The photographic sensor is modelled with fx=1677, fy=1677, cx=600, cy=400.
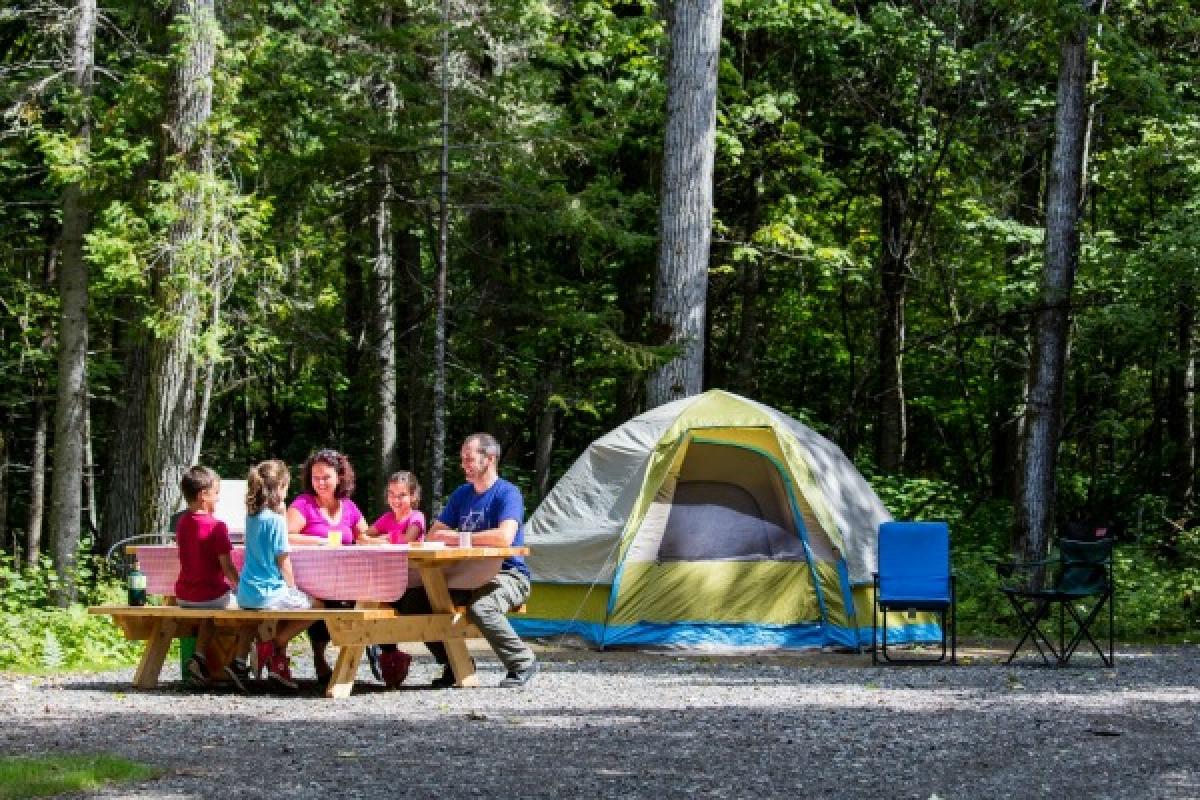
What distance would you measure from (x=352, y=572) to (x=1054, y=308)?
8.34 m

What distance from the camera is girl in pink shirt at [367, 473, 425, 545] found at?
930 centimetres

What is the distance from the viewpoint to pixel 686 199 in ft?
47.6

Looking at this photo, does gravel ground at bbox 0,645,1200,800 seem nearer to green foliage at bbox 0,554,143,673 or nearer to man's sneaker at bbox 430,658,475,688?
man's sneaker at bbox 430,658,475,688

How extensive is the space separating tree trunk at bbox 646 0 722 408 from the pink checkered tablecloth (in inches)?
249

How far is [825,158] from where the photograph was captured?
20.8 meters

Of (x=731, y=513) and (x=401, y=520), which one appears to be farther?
(x=731, y=513)

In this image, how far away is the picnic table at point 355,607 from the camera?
27.0 feet

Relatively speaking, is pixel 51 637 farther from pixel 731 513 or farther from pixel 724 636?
pixel 731 513

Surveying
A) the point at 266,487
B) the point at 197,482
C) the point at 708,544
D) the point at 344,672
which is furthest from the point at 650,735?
the point at 708,544

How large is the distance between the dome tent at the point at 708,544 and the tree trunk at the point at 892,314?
829 centimetres

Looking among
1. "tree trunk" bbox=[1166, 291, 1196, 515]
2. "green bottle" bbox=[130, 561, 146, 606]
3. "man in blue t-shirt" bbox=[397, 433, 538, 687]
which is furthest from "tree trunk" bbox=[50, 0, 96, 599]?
"tree trunk" bbox=[1166, 291, 1196, 515]

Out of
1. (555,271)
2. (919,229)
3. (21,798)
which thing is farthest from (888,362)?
(21,798)

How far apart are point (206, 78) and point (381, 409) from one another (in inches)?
216

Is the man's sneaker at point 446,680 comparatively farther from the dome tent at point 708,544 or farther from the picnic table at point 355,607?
the dome tent at point 708,544
